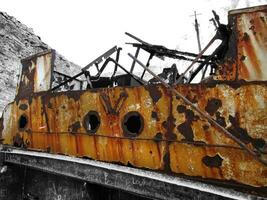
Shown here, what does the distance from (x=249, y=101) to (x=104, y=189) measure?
2.12 m

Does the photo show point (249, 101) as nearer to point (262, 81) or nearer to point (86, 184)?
point (262, 81)

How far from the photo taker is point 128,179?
11.1 ft

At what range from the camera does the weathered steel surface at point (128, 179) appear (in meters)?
2.77

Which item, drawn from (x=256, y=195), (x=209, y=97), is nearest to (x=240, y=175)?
(x=256, y=195)

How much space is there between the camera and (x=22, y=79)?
537cm

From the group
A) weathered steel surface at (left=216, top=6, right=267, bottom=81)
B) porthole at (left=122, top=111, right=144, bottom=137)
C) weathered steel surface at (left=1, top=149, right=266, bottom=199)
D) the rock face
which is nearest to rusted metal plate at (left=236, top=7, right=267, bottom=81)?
weathered steel surface at (left=216, top=6, right=267, bottom=81)

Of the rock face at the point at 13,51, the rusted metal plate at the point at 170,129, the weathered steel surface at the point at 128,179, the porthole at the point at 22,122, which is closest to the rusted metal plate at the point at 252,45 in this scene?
the rusted metal plate at the point at 170,129

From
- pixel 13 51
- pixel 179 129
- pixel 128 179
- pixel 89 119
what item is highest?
pixel 13 51

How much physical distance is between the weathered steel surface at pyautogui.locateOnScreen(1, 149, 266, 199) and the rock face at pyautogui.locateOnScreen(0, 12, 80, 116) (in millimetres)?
8022

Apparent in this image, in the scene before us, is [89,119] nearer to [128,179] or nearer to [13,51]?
[128,179]

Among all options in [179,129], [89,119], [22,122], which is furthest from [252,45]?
[22,122]

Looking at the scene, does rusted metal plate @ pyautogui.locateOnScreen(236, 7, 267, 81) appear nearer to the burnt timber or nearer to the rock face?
the burnt timber

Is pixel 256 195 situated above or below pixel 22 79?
below

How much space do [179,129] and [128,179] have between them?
0.80 metres
